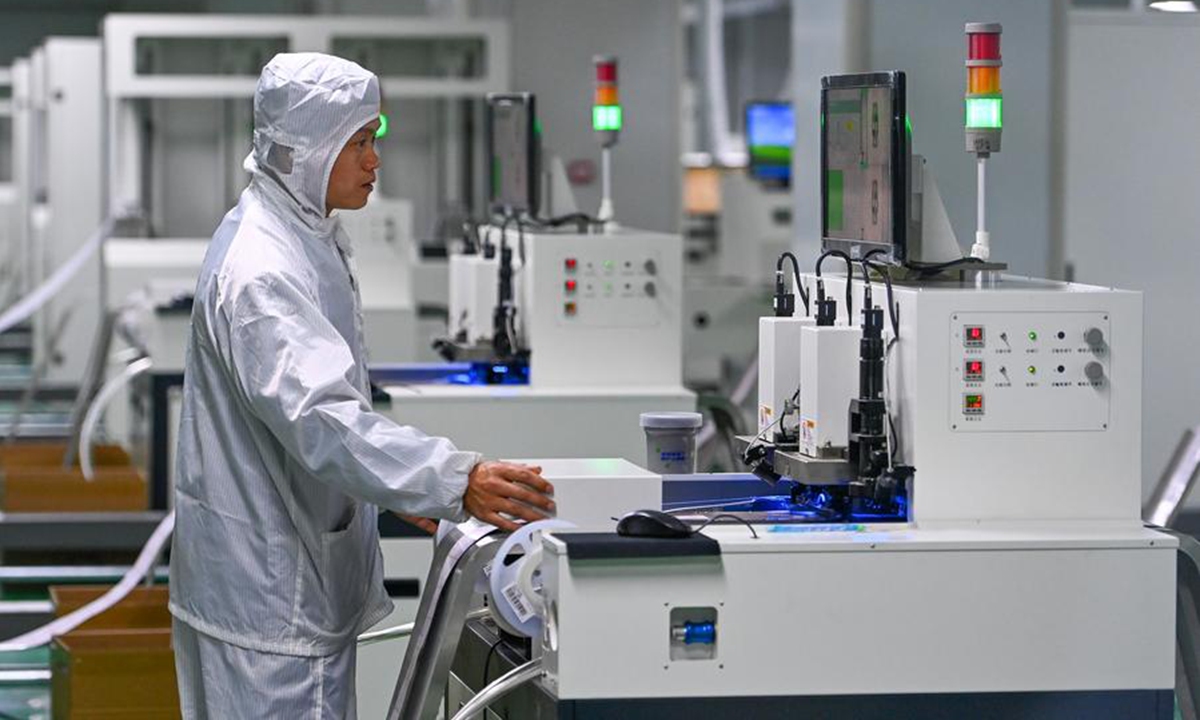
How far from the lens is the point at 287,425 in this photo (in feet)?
9.77

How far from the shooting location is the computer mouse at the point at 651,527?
9.09 feet

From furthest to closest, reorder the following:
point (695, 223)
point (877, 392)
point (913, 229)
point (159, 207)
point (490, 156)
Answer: point (695, 223) → point (159, 207) → point (490, 156) → point (913, 229) → point (877, 392)

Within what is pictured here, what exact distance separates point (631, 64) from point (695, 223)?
3.61m

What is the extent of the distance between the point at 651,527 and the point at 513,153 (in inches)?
114

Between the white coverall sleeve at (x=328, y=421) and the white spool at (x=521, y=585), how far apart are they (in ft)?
0.35

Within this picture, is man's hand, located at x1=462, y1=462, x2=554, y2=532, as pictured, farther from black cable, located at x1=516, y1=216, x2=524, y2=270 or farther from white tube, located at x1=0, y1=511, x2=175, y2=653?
black cable, located at x1=516, y1=216, x2=524, y2=270

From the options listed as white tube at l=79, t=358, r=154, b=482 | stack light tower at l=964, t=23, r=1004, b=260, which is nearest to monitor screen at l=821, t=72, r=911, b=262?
stack light tower at l=964, t=23, r=1004, b=260

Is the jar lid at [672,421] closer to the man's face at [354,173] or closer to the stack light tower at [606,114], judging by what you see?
the man's face at [354,173]

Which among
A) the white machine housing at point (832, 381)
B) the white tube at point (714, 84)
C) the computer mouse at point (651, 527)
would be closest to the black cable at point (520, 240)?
the white machine housing at point (832, 381)

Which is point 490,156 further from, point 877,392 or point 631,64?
point 877,392

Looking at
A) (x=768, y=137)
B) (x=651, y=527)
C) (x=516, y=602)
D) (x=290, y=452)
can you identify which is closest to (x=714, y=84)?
(x=768, y=137)

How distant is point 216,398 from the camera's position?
10.3 feet

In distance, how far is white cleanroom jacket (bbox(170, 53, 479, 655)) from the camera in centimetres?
297

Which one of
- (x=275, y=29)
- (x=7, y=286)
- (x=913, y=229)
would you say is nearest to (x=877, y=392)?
(x=913, y=229)
